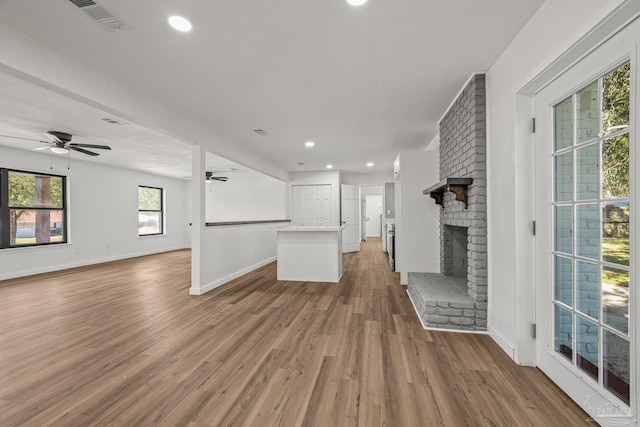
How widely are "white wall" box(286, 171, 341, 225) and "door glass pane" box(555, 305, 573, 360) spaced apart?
6266 mm

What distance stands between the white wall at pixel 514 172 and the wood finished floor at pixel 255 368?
1.03 feet

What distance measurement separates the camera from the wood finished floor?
1.57 m

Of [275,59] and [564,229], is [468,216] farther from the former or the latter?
[275,59]

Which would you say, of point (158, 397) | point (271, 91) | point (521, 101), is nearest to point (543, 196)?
point (521, 101)

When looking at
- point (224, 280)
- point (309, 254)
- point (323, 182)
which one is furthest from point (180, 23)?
point (323, 182)

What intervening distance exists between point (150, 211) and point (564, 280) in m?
9.50

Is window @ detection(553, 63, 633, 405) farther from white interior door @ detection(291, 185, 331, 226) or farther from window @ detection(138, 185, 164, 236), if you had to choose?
window @ detection(138, 185, 164, 236)

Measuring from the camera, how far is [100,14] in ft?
5.93

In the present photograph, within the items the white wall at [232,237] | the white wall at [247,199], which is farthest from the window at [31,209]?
the white wall at [247,199]

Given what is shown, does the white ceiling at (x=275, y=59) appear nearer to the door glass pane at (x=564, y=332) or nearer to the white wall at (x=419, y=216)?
the white wall at (x=419, y=216)

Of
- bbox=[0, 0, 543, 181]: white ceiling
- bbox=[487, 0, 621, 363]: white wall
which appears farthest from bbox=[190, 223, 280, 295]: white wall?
bbox=[487, 0, 621, 363]: white wall

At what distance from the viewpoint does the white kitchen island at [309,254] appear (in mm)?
4699

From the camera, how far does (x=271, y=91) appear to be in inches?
118

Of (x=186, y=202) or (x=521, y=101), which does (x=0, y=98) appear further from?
(x=186, y=202)
